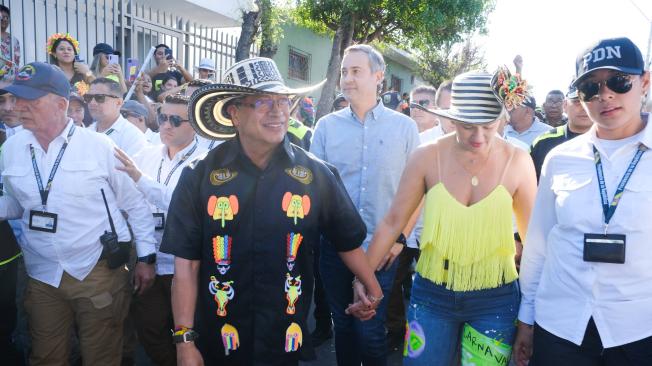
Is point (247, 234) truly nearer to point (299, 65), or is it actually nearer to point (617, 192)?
point (617, 192)

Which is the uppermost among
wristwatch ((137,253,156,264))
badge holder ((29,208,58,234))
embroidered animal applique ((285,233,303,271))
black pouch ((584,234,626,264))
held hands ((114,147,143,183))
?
held hands ((114,147,143,183))

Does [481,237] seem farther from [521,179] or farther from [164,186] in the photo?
[164,186]

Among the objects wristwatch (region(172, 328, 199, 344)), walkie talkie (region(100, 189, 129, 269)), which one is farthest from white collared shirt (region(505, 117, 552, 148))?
wristwatch (region(172, 328, 199, 344))

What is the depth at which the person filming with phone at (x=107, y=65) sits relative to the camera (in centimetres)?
737

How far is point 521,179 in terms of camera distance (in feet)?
8.92

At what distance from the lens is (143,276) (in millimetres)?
3533

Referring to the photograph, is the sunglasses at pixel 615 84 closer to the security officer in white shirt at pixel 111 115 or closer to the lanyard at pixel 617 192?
the lanyard at pixel 617 192

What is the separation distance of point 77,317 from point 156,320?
66cm

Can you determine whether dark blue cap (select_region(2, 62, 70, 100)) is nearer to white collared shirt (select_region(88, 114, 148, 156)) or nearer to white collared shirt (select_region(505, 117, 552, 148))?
white collared shirt (select_region(88, 114, 148, 156))

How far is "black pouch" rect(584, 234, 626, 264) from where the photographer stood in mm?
2076

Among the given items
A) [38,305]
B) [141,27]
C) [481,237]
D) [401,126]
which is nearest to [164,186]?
[38,305]

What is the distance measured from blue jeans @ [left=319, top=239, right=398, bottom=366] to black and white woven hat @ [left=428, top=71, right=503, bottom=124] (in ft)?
4.47

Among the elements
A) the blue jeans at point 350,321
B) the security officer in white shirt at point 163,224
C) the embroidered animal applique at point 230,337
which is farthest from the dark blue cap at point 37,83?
the blue jeans at point 350,321

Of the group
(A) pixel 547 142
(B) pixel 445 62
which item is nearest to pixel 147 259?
(A) pixel 547 142
